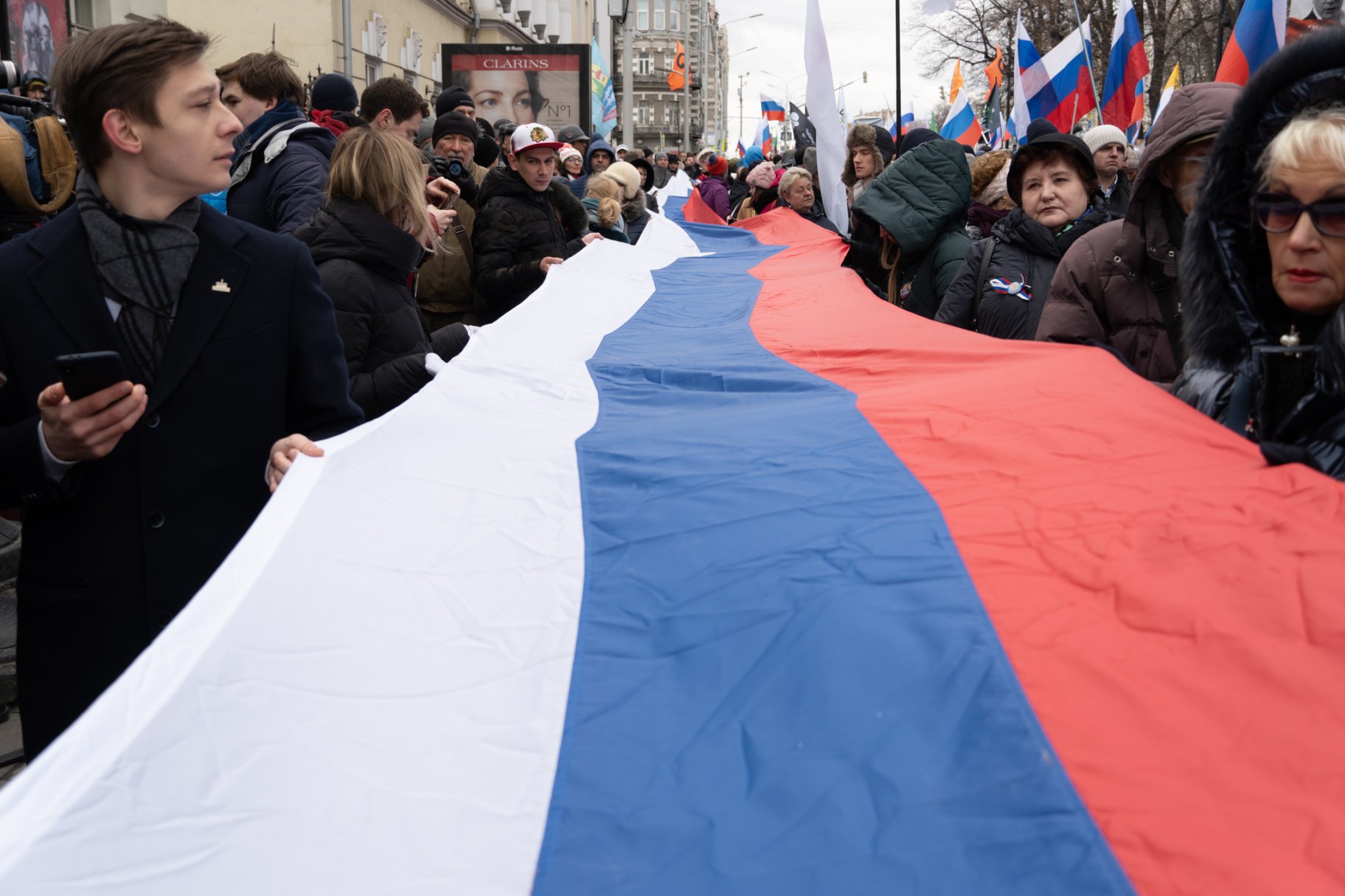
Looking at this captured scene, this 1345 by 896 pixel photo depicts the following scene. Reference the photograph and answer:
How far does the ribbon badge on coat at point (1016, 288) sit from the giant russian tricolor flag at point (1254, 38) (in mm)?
3096

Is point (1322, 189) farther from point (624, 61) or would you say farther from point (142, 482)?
point (624, 61)

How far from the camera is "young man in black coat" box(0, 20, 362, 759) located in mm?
2320

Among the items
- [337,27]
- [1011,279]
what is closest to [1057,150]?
[1011,279]

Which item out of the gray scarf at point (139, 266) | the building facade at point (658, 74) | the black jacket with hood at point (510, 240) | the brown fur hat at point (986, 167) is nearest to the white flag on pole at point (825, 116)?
the brown fur hat at point (986, 167)

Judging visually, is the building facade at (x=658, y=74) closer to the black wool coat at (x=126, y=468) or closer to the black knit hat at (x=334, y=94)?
the black knit hat at (x=334, y=94)

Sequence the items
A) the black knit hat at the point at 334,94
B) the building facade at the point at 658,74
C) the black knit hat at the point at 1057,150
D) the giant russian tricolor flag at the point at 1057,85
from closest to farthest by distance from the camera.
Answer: the black knit hat at the point at 1057,150 < the black knit hat at the point at 334,94 < the giant russian tricolor flag at the point at 1057,85 < the building facade at the point at 658,74

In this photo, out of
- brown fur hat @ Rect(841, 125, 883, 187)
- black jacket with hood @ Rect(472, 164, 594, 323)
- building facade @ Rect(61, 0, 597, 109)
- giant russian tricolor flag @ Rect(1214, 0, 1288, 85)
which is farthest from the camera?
building facade @ Rect(61, 0, 597, 109)

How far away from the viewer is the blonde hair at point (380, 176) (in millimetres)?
3746

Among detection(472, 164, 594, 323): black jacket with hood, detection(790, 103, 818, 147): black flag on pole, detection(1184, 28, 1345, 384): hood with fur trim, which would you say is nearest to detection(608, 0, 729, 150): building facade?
detection(790, 103, 818, 147): black flag on pole

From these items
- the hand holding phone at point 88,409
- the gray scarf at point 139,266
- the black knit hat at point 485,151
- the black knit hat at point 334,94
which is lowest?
the hand holding phone at point 88,409

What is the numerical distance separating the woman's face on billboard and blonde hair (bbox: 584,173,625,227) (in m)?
8.70

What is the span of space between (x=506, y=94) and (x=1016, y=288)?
14.8m

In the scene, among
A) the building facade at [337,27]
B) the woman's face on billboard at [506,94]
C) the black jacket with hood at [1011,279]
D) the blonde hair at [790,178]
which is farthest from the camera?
the building facade at [337,27]

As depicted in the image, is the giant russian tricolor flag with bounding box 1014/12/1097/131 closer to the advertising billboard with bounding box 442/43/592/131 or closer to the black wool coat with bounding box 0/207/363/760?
the advertising billboard with bounding box 442/43/592/131
